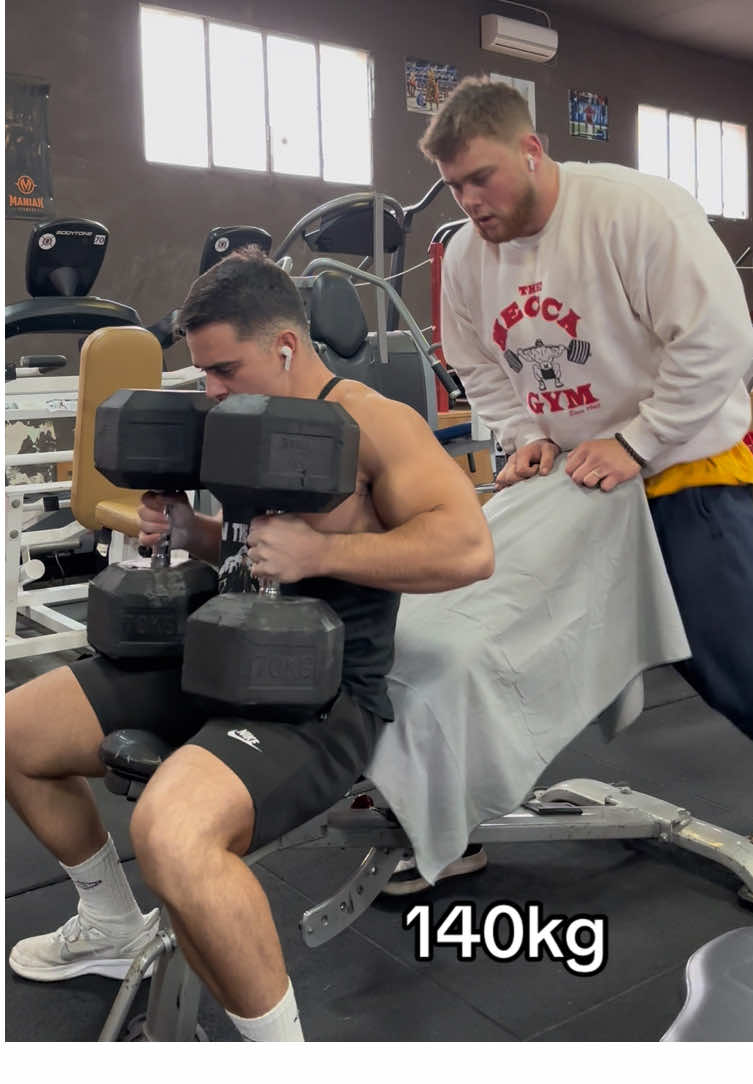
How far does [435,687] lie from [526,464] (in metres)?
0.60

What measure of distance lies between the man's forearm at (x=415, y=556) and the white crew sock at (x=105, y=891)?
25.3 inches

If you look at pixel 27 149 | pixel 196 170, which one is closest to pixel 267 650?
pixel 27 149

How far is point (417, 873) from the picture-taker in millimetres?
2127

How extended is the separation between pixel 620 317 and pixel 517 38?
25.2 feet

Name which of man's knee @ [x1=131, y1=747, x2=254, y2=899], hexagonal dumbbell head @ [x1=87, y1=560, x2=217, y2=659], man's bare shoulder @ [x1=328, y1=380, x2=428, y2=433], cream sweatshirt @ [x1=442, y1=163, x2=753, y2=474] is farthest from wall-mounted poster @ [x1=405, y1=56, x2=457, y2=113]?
man's knee @ [x1=131, y1=747, x2=254, y2=899]

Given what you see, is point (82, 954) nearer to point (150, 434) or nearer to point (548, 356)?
point (150, 434)

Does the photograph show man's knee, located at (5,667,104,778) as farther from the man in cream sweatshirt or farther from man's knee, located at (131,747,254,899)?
the man in cream sweatshirt

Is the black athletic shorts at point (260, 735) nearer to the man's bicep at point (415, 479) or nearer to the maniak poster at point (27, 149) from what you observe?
the man's bicep at point (415, 479)

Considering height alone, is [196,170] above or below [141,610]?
above

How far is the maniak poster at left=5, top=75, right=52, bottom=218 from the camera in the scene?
245 inches

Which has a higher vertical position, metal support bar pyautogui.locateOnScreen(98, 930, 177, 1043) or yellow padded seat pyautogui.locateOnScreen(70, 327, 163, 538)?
yellow padded seat pyautogui.locateOnScreen(70, 327, 163, 538)

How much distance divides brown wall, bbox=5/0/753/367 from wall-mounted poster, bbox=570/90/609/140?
0.25 feet

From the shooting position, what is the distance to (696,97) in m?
10.2
